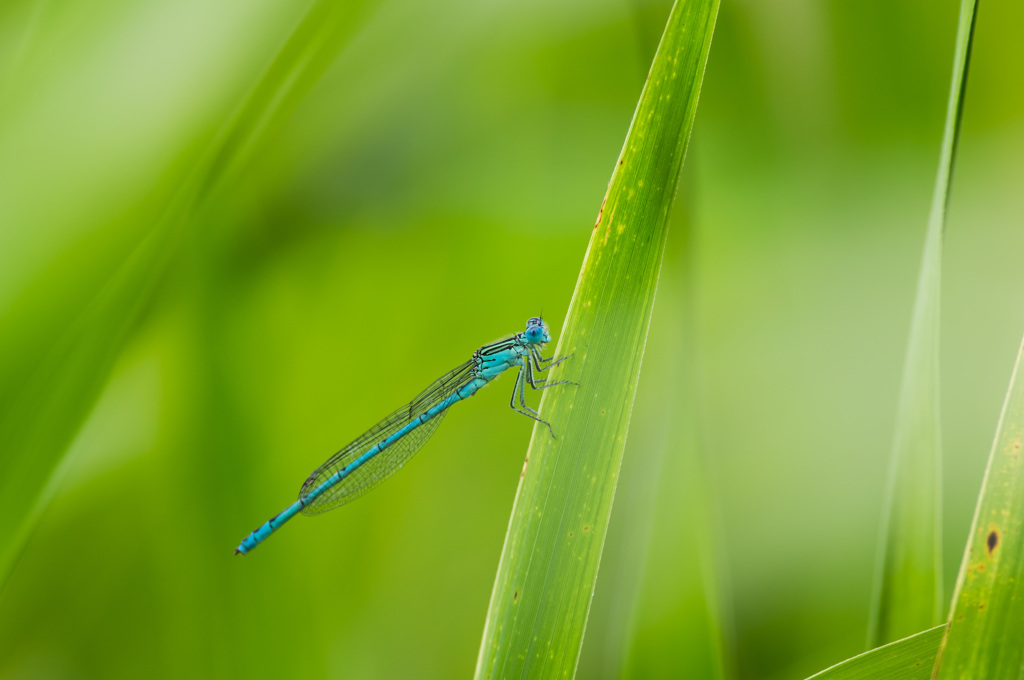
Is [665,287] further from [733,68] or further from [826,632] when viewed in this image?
[826,632]

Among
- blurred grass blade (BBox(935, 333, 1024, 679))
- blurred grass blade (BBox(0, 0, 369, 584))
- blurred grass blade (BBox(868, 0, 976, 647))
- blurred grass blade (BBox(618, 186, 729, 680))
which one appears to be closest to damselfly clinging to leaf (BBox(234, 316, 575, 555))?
blurred grass blade (BBox(618, 186, 729, 680))

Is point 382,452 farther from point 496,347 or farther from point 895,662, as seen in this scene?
point 895,662

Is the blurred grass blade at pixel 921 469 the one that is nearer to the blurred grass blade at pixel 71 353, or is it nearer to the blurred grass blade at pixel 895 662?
the blurred grass blade at pixel 895 662

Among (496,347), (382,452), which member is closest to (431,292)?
(496,347)

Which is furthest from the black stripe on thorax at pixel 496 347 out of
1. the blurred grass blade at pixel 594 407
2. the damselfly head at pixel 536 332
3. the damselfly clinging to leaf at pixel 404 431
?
the blurred grass blade at pixel 594 407

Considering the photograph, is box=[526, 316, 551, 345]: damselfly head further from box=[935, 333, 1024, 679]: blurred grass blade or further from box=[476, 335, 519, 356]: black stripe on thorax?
box=[935, 333, 1024, 679]: blurred grass blade

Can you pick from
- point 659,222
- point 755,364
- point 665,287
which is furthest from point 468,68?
point 755,364
